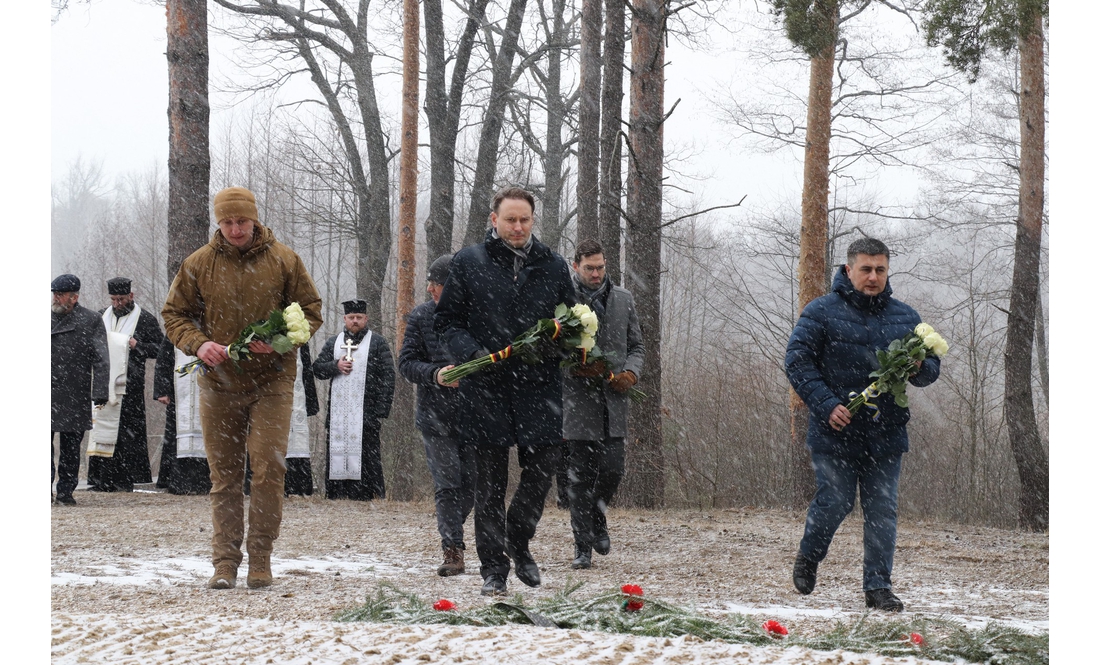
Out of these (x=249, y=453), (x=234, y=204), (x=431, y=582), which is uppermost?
(x=234, y=204)

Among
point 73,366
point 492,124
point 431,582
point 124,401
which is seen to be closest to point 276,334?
point 431,582

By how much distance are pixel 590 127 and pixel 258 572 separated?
7.67m

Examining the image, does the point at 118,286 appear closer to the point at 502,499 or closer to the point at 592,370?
the point at 592,370

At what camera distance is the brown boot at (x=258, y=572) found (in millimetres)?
5574

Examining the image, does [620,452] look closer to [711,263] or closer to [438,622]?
[438,622]

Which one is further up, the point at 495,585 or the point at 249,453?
the point at 249,453

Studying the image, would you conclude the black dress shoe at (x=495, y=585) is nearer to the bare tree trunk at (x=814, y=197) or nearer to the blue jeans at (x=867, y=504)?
the blue jeans at (x=867, y=504)

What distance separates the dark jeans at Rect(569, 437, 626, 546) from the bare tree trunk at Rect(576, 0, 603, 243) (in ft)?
17.4

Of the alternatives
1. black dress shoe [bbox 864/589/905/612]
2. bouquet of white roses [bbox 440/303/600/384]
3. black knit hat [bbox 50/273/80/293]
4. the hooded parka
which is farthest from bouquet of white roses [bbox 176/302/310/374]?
black knit hat [bbox 50/273/80/293]

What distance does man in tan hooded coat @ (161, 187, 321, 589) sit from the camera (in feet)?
17.8

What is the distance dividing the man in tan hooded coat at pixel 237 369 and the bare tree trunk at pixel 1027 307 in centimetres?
832

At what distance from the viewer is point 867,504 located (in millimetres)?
5387

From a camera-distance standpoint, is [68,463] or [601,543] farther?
[68,463]
